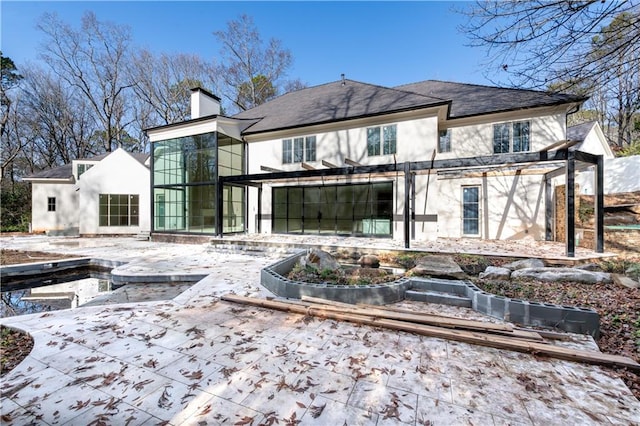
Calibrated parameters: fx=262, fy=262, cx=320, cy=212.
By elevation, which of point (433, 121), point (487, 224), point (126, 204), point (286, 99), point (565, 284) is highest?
point (286, 99)

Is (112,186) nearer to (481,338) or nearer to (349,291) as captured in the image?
(349,291)

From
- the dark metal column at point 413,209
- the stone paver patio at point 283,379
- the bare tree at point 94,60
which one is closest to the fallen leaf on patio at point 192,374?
the stone paver patio at point 283,379

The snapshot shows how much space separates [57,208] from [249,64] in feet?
56.9

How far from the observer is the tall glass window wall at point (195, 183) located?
39.2 feet

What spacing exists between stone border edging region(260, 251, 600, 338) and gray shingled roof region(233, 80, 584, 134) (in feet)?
23.6

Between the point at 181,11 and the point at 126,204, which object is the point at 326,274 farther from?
the point at 126,204

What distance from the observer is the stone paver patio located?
1.93 meters

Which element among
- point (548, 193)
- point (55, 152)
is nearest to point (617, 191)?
point (548, 193)

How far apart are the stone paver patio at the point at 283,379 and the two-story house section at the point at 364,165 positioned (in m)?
6.37

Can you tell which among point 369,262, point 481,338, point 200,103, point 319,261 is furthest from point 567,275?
point 200,103

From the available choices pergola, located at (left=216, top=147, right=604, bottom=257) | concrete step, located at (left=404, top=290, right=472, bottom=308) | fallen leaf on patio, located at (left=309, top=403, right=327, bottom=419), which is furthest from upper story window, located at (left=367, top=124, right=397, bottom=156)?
fallen leaf on patio, located at (left=309, top=403, right=327, bottom=419)

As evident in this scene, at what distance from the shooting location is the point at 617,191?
10.2 m

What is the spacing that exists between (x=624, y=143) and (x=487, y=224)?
1757 cm

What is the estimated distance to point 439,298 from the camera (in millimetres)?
4461
